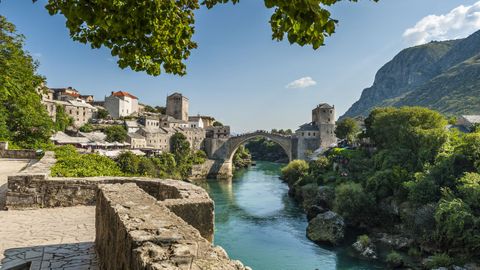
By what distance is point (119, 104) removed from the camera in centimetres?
7181

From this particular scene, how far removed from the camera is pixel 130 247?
2.53 meters

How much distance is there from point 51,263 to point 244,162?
6172 cm

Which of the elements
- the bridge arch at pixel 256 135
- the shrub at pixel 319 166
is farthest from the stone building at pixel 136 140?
the shrub at pixel 319 166

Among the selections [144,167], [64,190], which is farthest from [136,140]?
[64,190]

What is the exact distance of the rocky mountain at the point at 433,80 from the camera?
286ft

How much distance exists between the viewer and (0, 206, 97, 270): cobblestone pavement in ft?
14.8

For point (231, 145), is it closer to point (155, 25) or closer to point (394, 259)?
point (394, 259)

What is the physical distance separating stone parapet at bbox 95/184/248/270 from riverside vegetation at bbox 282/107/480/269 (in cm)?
1563

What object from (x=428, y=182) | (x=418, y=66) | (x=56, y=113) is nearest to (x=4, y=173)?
(x=428, y=182)

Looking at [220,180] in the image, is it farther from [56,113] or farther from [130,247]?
[130,247]

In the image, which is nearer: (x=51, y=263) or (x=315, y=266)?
(x=51, y=263)

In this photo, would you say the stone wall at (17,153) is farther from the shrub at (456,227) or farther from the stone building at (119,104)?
the stone building at (119,104)

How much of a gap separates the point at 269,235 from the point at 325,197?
26.6 ft

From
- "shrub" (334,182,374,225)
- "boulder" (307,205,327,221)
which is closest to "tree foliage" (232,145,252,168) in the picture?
"boulder" (307,205,327,221)
